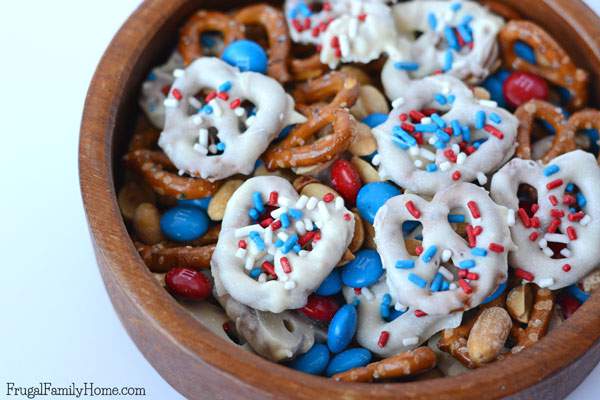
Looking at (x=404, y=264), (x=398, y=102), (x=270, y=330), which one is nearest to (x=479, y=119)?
(x=398, y=102)

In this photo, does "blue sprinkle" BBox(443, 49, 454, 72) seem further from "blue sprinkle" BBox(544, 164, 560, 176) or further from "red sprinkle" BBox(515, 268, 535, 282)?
"red sprinkle" BBox(515, 268, 535, 282)

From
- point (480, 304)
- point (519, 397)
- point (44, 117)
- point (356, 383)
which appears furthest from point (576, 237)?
point (44, 117)

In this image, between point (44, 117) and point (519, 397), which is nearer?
point (519, 397)

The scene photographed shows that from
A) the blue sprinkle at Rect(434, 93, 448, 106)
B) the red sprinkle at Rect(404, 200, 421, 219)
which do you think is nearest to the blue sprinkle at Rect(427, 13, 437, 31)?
the blue sprinkle at Rect(434, 93, 448, 106)

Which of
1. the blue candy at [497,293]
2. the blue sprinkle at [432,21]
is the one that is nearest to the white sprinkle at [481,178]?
the blue candy at [497,293]

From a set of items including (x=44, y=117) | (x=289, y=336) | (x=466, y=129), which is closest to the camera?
(x=289, y=336)

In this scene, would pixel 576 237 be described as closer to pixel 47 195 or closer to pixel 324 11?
pixel 324 11
